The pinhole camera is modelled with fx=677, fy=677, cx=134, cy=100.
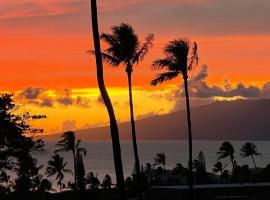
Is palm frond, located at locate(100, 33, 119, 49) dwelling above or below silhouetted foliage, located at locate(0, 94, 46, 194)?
A: above

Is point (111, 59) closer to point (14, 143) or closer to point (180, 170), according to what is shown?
point (14, 143)

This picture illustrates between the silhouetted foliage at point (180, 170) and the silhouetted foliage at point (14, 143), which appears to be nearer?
the silhouetted foliage at point (14, 143)

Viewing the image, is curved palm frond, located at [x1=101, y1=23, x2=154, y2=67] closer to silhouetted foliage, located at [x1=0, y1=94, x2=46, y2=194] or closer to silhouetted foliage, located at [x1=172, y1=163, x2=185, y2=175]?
silhouetted foliage, located at [x1=0, y1=94, x2=46, y2=194]

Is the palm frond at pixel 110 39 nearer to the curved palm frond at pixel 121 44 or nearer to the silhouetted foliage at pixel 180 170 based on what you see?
the curved palm frond at pixel 121 44

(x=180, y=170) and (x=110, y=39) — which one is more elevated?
(x=110, y=39)

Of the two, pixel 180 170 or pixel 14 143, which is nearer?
pixel 14 143

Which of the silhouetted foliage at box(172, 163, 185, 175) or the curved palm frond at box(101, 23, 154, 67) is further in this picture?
the silhouetted foliage at box(172, 163, 185, 175)

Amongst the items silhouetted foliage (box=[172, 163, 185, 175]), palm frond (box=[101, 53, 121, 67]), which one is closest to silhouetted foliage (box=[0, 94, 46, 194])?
palm frond (box=[101, 53, 121, 67])

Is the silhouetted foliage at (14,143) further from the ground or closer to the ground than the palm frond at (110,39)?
closer to the ground

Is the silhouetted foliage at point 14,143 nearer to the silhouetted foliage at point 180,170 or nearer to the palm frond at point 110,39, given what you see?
the palm frond at point 110,39

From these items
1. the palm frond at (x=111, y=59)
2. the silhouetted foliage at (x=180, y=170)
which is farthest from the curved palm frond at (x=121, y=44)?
the silhouetted foliage at (x=180, y=170)

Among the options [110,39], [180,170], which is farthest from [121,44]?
[180,170]

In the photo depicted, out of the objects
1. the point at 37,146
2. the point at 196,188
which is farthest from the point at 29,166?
the point at 196,188

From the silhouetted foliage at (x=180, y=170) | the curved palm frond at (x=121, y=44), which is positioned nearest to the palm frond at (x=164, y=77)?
the curved palm frond at (x=121, y=44)
